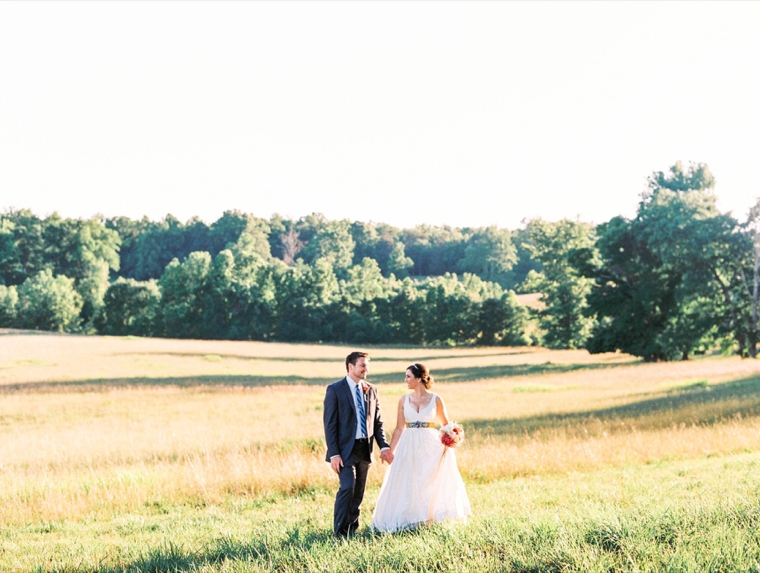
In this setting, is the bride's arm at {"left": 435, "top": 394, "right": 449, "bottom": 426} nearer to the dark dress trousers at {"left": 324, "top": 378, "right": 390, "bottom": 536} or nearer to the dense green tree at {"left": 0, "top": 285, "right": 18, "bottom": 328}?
the dark dress trousers at {"left": 324, "top": 378, "right": 390, "bottom": 536}

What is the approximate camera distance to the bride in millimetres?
7285

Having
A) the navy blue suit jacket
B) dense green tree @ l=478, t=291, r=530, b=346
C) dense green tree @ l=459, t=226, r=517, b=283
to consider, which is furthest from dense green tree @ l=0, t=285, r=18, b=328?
the navy blue suit jacket

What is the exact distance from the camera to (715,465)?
38.9 feet

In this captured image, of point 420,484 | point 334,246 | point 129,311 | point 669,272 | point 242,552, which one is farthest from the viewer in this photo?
point 334,246

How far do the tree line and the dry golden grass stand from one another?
6879 mm

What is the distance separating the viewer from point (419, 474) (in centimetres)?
739

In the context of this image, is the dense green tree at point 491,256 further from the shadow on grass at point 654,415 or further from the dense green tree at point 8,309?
the shadow on grass at point 654,415

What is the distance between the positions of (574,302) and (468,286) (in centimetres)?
2763

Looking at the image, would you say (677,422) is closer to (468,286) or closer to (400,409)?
(400,409)

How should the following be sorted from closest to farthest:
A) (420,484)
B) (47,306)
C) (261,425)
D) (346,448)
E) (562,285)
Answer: (346,448), (420,484), (261,425), (562,285), (47,306)

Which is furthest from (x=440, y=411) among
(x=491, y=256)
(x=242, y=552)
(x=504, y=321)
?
(x=491, y=256)

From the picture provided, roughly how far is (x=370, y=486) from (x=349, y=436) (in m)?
4.41

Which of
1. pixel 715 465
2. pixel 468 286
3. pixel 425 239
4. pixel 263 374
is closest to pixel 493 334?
pixel 468 286

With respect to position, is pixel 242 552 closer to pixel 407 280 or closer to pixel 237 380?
pixel 237 380
